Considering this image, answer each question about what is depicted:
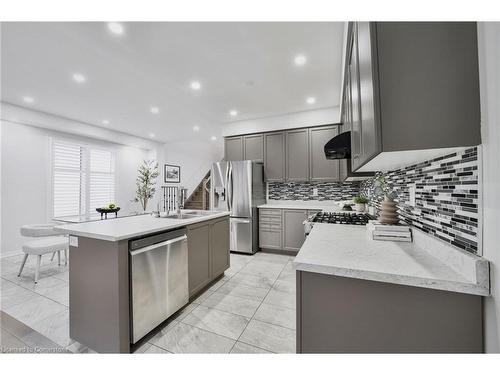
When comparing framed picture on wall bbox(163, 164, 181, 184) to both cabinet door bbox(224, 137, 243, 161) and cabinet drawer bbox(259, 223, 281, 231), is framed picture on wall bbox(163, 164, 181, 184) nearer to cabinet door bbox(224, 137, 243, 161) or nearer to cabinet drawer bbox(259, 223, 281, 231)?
cabinet door bbox(224, 137, 243, 161)

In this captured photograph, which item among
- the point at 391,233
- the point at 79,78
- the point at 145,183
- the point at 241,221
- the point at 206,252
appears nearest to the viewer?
the point at 391,233

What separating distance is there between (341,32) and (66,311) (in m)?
3.89

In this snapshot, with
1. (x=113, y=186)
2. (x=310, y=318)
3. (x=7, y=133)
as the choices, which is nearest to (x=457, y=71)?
(x=310, y=318)

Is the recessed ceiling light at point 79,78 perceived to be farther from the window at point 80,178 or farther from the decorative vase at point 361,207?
the decorative vase at point 361,207

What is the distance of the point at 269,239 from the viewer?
157 inches

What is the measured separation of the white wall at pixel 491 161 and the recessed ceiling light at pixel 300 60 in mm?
1899

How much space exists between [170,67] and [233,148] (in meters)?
2.22

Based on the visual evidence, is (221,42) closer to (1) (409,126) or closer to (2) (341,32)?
(2) (341,32)

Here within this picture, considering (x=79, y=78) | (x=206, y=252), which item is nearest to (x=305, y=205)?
(x=206, y=252)

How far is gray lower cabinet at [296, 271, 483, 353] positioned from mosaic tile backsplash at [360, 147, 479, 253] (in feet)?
0.85

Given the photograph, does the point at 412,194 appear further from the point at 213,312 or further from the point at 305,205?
the point at 305,205

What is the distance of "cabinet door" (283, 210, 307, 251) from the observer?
3.75 meters

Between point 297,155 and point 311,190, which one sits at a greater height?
point 297,155

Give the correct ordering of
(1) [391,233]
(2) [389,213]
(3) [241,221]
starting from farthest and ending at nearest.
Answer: (3) [241,221]
(2) [389,213]
(1) [391,233]
